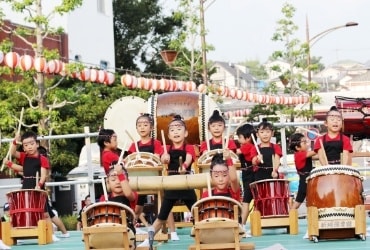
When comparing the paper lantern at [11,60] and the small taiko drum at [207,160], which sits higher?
the paper lantern at [11,60]

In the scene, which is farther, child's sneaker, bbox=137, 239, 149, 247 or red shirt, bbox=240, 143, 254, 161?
red shirt, bbox=240, 143, 254, 161

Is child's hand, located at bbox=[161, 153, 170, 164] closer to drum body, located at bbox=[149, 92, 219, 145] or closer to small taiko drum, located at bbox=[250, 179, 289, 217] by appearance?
small taiko drum, located at bbox=[250, 179, 289, 217]

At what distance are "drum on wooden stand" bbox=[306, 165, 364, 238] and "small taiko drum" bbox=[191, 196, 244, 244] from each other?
3.83 ft

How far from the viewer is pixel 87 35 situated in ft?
114

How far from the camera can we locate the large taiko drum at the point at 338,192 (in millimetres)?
10055

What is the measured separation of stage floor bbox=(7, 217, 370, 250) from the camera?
9820 mm

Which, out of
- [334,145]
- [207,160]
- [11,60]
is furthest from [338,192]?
[11,60]

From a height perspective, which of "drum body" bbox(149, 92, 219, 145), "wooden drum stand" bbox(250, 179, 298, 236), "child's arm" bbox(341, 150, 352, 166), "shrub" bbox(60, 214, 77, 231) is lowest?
"shrub" bbox(60, 214, 77, 231)

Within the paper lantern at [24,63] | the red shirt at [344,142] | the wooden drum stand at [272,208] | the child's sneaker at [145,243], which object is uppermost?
the paper lantern at [24,63]

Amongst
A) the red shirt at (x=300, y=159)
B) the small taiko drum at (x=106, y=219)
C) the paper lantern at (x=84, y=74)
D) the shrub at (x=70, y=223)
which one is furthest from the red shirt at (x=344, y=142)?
the shrub at (x=70, y=223)

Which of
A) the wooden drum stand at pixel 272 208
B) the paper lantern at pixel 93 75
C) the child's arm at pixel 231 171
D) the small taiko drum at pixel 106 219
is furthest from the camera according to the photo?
the paper lantern at pixel 93 75

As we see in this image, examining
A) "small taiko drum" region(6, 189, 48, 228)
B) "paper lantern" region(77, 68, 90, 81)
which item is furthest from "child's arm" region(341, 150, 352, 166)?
"paper lantern" region(77, 68, 90, 81)

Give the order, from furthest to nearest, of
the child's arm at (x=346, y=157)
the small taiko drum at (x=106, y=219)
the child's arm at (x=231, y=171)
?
the child's arm at (x=346, y=157), the child's arm at (x=231, y=171), the small taiko drum at (x=106, y=219)

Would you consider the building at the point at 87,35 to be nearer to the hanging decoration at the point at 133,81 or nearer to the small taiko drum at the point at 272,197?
the hanging decoration at the point at 133,81
